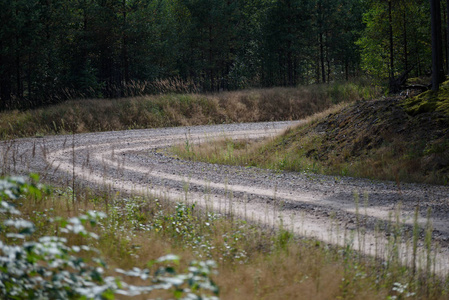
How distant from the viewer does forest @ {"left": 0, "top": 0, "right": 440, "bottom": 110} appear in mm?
23172

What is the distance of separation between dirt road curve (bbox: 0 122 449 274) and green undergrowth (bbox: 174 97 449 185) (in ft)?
3.56

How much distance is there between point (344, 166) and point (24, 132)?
16.5 meters

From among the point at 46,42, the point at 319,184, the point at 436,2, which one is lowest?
the point at 319,184

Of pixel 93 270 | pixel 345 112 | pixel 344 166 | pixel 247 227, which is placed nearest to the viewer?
pixel 93 270

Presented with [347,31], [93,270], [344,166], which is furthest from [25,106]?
[347,31]

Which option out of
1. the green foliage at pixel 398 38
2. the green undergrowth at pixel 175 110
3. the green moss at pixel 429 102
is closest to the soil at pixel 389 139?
the green moss at pixel 429 102

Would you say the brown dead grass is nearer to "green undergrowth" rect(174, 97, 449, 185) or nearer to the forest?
"green undergrowth" rect(174, 97, 449, 185)

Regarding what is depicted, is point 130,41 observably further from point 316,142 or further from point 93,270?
point 93,270

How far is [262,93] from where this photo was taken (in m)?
30.4

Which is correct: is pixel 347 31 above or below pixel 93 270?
above

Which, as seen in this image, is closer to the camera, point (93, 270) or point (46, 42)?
point (93, 270)

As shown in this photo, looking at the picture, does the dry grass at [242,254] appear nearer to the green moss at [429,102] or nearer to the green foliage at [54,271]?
the green foliage at [54,271]

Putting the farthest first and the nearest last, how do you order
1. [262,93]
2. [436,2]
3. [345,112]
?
[262,93]
[345,112]
[436,2]

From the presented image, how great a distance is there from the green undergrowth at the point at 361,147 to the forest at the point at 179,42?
732 centimetres
